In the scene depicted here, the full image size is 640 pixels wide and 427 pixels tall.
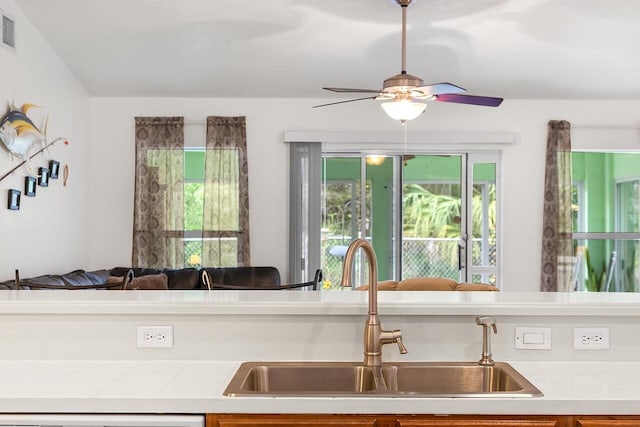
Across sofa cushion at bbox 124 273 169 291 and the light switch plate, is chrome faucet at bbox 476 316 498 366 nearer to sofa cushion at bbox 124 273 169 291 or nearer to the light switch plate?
the light switch plate

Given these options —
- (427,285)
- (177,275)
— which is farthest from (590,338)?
(177,275)

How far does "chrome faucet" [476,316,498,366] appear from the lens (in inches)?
76.3

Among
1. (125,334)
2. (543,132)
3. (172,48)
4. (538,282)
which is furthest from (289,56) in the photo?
(125,334)

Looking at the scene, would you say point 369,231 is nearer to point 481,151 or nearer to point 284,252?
point 284,252

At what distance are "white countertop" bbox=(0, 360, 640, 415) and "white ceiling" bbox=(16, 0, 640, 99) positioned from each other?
11.9 feet

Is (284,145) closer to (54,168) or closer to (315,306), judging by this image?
(54,168)

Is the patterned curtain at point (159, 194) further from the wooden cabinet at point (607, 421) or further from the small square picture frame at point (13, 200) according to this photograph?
the wooden cabinet at point (607, 421)

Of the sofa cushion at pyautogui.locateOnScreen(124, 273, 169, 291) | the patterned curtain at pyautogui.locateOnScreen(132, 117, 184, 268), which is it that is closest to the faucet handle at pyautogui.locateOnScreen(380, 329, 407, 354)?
the sofa cushion at pyautogui.locateOnScreen(124, 273, 169, 291)

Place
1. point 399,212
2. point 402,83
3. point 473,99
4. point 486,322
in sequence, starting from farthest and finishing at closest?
point 399,212
point 473,99
point 402,83
point 486,322

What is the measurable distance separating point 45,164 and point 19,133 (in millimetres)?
554

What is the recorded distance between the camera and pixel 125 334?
82.1 inches

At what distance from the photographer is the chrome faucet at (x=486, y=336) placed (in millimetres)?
1939

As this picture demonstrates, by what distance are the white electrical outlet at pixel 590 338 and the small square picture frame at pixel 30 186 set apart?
4374 mm

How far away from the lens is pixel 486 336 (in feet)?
6.50
